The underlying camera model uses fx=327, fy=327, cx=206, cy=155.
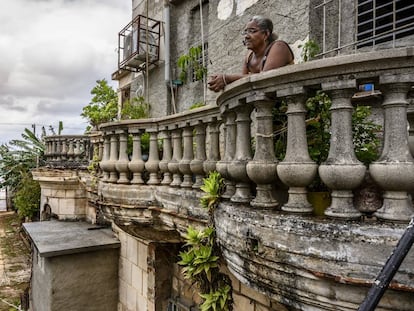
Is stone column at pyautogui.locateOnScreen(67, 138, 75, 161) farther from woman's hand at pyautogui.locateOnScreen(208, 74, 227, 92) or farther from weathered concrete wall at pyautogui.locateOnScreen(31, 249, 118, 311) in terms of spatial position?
woman's hand at pyautogui.locateOnScreen(208, 74, 227, 92)

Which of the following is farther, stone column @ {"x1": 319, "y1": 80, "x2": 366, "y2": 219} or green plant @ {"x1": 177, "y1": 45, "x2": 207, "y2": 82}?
green plant @ {"x1": 177, "y1": 45, "x2": 207, "y2": 82}

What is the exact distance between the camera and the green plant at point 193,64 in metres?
8.43

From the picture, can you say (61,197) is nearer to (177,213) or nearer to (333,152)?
(177,213)

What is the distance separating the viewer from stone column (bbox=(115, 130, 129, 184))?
4320 mm

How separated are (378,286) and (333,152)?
822 mm

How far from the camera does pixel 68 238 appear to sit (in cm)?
653

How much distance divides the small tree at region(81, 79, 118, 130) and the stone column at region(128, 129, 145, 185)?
16.8ft

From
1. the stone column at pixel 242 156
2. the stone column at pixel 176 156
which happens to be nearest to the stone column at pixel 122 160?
the stone column at pixel 176 156

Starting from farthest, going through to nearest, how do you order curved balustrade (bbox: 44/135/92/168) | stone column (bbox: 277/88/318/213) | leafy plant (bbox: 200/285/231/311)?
1. curved balustrade (bbox: 44/135/92/168)
2. leafy plant (bbox: 200/285/231/311)
3. stone column (bbox: 277/88/318/213)

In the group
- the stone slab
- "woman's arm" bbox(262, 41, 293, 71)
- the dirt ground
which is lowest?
the dirt ground

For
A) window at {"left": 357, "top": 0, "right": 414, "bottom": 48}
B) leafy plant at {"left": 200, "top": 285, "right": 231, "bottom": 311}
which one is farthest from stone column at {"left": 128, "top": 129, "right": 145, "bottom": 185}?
window at {"left": 357, "top": 0, "right": 414, "bottom": 48}

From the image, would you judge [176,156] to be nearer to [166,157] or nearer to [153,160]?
[166,157]

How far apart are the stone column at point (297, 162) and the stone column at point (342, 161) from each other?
0.11 metres

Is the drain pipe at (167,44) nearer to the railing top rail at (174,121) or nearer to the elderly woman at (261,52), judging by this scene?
the railing top rail at (174,121)
